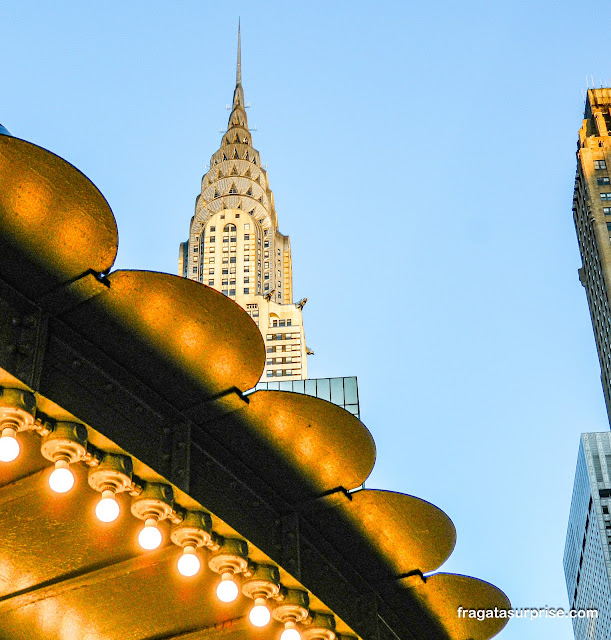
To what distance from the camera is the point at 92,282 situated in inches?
256

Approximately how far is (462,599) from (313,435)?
9.72ft

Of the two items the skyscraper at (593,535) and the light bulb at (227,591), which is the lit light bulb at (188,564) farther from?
the skyscraper at (593,535)

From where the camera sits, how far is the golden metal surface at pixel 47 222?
5777mm

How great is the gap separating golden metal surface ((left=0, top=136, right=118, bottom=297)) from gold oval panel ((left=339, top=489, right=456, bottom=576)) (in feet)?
Result: 10.3

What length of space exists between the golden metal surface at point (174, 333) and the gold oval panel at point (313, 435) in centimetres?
29

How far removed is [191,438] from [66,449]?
1426 mm

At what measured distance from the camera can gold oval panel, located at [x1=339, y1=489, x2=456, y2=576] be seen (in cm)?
808

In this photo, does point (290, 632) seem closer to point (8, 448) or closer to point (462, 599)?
point (462, 599)

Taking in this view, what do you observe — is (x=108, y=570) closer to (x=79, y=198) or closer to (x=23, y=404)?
(x=23, y=404)

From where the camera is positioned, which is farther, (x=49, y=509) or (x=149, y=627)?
(x=149, y=627)

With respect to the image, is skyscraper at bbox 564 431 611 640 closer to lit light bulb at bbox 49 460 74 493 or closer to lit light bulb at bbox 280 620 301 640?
lit light bulb at bbox 280 620 301 640

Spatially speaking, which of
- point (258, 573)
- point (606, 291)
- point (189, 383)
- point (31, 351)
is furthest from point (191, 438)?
point (606, 291)

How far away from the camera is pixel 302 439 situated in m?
7.54

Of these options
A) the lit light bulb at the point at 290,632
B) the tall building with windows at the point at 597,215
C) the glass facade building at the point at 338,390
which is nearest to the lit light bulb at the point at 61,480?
the lit light bulb at the point at 290,632
